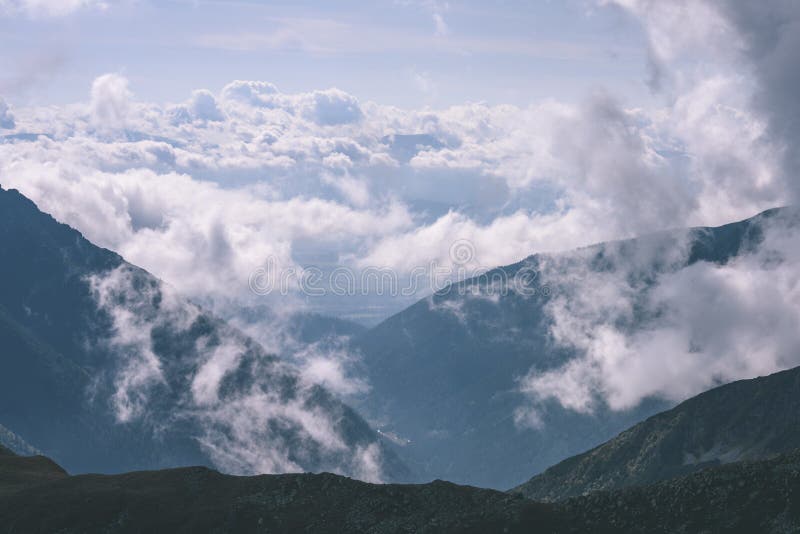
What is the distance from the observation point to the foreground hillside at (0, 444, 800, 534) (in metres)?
142

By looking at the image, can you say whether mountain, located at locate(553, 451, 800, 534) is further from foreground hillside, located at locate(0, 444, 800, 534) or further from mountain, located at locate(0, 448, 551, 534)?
mountain, located at locate(0, 448, 551, 534)

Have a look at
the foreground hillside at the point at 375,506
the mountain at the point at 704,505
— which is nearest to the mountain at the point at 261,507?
the foreground hillside at the point at 375,506

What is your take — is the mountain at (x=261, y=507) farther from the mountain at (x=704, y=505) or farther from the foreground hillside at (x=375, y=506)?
the mountain at (x=704, y=505)

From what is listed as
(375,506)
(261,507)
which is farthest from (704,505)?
(261,507)

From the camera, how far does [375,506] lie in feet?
517

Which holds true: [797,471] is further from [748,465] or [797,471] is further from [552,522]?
[552,522]

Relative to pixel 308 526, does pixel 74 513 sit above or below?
above

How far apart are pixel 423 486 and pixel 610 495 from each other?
1445 inches

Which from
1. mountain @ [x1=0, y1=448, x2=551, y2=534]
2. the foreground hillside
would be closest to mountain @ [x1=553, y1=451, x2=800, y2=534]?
the foreground hillside

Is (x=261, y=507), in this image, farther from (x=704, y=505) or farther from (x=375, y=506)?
(x=704, y=505)

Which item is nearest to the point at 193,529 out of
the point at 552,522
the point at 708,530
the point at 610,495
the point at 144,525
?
the point at 144,525

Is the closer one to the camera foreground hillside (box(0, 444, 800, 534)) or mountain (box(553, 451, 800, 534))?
mountain (box(553, 451, 800, 534))

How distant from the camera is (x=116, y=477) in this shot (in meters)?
181

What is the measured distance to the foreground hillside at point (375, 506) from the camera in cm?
14150
